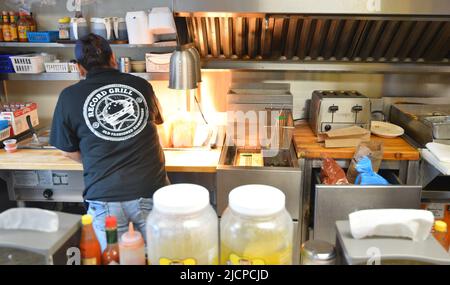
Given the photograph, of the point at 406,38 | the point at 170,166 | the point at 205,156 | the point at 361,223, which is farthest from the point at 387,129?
the point at 361,223

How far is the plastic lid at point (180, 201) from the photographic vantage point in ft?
2.94

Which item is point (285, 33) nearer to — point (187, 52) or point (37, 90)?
point (187, 52)

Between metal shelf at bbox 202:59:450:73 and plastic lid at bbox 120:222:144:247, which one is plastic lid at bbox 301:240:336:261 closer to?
plastic lid at bbox 120:222:144:247

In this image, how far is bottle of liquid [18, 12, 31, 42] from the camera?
2895 mm

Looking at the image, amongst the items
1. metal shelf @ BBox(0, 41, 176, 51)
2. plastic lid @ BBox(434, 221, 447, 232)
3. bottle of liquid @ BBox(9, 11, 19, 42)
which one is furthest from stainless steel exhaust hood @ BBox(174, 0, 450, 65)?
plastic lid @ BBox(434, 221, 447, 232)

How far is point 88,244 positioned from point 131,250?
115mm

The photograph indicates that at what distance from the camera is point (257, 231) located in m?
0.92

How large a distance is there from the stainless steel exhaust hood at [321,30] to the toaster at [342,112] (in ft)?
1.31

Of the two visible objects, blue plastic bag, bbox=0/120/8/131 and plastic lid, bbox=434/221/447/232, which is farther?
blue plastic bag, bbox=0/120/8/131

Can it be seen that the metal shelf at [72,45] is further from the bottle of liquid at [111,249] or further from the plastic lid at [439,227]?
the plastic lid at [439,227]

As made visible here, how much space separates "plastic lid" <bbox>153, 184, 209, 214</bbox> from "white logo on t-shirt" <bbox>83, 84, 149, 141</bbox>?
942 mm

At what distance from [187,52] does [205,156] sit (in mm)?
685

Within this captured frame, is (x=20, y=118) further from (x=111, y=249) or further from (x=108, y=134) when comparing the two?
(x=111, y=249)
